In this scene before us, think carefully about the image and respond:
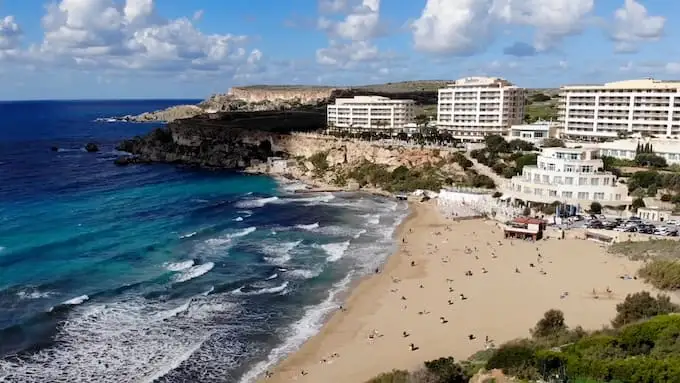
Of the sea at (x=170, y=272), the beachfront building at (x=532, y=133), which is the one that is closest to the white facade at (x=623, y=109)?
the beachfront building at (x=532, y=133)

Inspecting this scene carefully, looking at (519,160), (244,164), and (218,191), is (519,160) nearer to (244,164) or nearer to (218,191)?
(218,191)

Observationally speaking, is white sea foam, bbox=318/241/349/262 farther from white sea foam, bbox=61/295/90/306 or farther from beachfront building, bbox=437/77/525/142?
beachfront building, bbox=437/77/525/142

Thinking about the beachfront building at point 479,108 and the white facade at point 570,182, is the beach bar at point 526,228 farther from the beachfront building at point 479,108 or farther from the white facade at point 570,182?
the beachfront building at point 479,108

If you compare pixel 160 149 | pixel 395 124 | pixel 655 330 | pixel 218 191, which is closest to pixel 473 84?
pixel 395 124

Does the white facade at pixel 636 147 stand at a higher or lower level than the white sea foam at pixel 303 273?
higher

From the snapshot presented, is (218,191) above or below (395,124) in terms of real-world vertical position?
below

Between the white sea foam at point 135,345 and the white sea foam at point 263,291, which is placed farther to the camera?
the white sea foam at point 263,291
